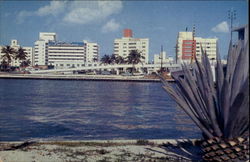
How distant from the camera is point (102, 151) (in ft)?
29.6

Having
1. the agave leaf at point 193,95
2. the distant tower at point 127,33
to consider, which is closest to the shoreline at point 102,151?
the agave leaf at point 193,95

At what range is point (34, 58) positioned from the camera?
159 metres

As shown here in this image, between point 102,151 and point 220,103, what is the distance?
4.02 meters

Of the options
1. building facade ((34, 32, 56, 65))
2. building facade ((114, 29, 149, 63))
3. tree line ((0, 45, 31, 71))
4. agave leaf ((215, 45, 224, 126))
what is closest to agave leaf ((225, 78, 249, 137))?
agave leaf ((215, 45, 224, 126))

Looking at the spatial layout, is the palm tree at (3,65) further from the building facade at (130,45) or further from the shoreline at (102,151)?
the shoreline at (102,151)

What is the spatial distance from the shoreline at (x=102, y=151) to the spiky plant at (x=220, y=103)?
1975mm

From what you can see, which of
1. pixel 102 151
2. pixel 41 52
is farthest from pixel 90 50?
pixel 102 151

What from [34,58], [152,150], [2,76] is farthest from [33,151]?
[34,58]

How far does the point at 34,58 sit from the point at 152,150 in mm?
155724

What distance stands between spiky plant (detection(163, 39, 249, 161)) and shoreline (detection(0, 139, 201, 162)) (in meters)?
1.98

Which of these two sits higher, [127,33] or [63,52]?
[127,33]

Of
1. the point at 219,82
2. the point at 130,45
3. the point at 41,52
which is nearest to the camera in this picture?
the point at 219,82

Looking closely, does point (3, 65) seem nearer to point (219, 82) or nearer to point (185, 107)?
point (185, 107)

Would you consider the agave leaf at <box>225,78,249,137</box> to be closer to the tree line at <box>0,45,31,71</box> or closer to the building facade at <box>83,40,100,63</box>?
the tree line at <box>0,45,31,71</box>
